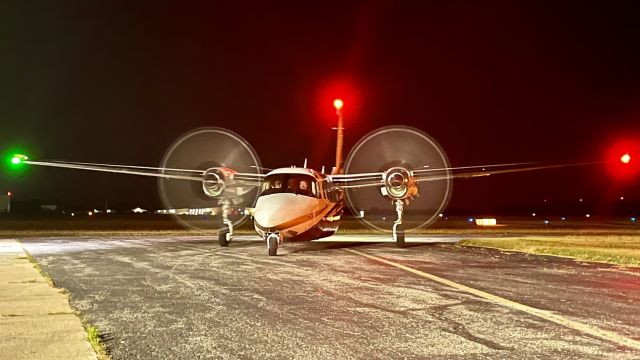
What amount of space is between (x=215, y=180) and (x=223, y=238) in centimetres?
267

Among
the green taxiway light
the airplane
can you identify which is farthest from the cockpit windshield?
the green taxiway light

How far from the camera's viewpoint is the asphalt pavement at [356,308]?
6.88m

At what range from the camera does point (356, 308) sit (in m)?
9.55

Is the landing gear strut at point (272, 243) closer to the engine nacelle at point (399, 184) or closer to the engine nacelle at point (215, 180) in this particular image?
the engine nacelle at point (215, 180)

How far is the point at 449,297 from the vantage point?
35.4ft

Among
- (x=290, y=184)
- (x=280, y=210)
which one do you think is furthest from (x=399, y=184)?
(x=280, y=210)

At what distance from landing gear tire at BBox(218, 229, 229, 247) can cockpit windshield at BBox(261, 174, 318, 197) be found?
423 centimetres

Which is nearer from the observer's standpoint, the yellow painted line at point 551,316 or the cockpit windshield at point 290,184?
the yellow painted line at point 551,316

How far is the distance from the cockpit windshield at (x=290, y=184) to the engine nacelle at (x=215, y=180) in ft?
13.4

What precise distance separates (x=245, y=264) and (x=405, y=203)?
449 inches

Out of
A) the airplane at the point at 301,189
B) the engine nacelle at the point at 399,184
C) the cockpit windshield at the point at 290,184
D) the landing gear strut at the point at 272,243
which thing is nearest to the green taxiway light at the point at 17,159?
the airplane at the point at 301,189

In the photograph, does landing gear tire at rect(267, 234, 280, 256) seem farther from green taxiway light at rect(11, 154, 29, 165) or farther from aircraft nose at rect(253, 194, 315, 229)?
green taxiway light at rect(11, 154, 29, 165)

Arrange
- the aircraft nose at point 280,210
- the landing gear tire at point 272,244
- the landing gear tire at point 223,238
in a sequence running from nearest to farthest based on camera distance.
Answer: the aircraft nose at point 280,210 → the landing gear tire at point 272,244 → the landing gear tire at point 223,238

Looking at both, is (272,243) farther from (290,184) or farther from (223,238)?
(223,238)
